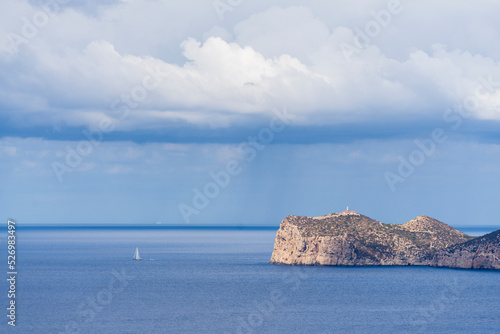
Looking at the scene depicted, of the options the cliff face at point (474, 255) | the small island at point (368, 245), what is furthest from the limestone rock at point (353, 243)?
the cliff face at point (474, 255)

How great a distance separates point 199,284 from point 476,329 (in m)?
67.9

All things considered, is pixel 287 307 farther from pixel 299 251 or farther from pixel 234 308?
pixel 299 251

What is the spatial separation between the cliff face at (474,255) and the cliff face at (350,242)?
15.3 feet

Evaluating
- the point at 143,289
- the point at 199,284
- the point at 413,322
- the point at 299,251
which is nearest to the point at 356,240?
the point at 299,251

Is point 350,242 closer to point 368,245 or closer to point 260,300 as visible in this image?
point 368,245

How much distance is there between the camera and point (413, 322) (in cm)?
10544

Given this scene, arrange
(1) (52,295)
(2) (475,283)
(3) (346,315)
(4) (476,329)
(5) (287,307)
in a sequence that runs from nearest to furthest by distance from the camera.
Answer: (4) (476,329), (3) (346,315), (5) (287,307), (1) (52,295), (2) (475,283)

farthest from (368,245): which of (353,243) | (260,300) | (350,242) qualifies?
(260,300)

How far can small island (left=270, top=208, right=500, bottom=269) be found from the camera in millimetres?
180000

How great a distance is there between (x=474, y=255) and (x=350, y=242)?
32542 millimetres

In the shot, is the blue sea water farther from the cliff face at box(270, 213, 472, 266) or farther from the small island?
the cliff face at box(270, 213, 472, 266)

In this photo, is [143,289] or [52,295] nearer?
[52,295]

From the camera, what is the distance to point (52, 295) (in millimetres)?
133625

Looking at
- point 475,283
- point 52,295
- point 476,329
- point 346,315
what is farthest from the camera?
point 475,283
